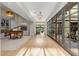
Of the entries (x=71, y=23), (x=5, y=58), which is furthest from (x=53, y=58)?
(x=71, y=23)

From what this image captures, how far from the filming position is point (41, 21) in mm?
20641

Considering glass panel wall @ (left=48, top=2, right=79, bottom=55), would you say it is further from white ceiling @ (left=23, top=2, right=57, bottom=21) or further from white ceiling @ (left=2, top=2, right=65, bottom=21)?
white ceiling @ (left=23, top=2, right=57, bottom=21)

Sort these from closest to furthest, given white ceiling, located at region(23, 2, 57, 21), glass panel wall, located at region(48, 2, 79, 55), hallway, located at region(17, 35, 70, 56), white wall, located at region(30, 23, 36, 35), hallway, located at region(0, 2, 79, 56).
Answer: glass panel wall, located at region(48, 2, 79, 55)
hallway, located at region(0, 2, 79, 56)
hallway, located at region(17, 35, 70, 56)
white ceiling, located at region(23, 2, 57, 21)
white wall, located at region(30, 23, 36, 35)

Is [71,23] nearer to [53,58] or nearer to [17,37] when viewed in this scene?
[53,58]

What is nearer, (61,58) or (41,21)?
(61,58)

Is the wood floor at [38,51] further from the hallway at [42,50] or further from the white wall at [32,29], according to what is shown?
the white wall at [32,29]

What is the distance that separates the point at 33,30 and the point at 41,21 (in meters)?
2.08

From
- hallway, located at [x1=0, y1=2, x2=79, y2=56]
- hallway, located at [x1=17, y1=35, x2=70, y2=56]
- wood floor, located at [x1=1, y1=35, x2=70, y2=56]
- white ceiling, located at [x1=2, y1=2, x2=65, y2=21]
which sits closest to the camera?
hallway, located at [x1=0, y1=2, x2=79, y2=56]

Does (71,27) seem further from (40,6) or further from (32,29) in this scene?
(32,29)

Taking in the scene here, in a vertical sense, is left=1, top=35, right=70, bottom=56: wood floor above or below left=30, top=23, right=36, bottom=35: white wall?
below

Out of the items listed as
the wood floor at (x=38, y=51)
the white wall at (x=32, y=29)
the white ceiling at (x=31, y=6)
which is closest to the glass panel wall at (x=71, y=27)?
Result: the wood floor at (x=38, y=51)

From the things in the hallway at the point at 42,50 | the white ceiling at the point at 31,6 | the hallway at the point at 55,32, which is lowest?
the hallway at the point at 42,50

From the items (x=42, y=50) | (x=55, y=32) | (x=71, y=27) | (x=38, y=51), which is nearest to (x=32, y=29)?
(x=55, y=32)

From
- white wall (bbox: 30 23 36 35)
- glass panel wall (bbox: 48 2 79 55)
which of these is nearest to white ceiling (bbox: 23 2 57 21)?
glass panel wall (bbox: 48 2 79 55)
